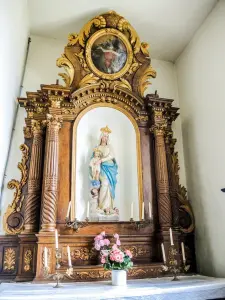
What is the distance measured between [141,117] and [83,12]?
1763 millimetres

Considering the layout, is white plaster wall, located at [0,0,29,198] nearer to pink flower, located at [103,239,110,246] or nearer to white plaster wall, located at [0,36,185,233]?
white plaster wall, located at [0,36,185,233]

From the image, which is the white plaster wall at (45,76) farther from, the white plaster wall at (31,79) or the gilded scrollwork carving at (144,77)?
the gilded scrollwork carving at (144,77)

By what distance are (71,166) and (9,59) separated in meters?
1.43

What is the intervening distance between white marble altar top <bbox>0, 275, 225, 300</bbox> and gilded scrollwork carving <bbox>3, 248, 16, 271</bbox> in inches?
16.3

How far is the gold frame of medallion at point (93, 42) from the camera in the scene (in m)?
3.76

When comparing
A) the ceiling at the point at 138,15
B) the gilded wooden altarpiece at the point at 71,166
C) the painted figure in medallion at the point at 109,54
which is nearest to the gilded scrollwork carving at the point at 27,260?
the gilded wooden altarpiece at the point at 71,166

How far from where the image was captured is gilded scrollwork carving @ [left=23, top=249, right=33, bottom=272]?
2924 mm

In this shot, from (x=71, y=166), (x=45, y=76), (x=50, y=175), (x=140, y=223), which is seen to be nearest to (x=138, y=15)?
(x=45, y=76)

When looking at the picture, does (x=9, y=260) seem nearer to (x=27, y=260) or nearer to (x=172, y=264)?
(x=27, y=260)

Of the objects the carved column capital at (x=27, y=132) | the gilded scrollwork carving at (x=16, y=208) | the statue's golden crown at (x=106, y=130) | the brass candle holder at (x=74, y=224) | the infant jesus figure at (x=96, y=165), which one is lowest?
the brass candle holder at (x=74, y=224)

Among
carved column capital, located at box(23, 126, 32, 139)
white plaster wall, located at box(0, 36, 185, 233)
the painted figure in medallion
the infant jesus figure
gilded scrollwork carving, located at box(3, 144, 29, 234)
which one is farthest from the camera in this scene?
the painted figure in medallion

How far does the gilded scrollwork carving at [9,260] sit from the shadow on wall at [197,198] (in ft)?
7.43

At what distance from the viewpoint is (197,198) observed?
3.70 m

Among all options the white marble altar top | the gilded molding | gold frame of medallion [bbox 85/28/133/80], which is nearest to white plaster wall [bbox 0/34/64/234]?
the gilded molding
